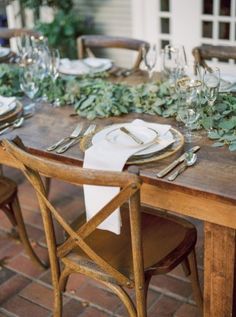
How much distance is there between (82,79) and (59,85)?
154mm

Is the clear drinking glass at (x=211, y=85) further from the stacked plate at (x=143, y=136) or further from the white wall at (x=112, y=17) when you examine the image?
the white wall at (x=112, y=17)

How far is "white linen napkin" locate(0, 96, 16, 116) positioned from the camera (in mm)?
2039

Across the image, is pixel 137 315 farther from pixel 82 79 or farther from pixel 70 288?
pixel 82 79

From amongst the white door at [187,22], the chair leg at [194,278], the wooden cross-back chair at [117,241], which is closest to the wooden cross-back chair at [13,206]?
the wooden cross-back chair at [117,241]

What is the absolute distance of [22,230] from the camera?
2.29 m

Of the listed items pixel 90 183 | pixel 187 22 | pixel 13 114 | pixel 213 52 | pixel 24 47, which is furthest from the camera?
pixel 187 22

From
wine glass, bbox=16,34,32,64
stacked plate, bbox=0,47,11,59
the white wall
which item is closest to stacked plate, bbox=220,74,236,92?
wine glass, bbox=16,34,32,64

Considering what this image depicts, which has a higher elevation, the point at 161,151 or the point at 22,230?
the point at 161,151

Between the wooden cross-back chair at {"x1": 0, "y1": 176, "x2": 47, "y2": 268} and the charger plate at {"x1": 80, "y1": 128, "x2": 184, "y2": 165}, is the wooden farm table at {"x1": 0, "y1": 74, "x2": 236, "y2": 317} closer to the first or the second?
the charger plate at {"x1": 80, "y1": 128, "x2": 184, "y2": 165}

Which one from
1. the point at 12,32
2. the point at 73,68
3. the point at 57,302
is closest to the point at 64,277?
the point at 57,302

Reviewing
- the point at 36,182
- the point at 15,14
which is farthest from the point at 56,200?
the point at 15,14

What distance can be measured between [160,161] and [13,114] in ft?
2.37

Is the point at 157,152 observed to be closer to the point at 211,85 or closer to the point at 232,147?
the point at 232,147

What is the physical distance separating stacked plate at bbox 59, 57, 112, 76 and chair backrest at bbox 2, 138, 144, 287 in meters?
1.05
